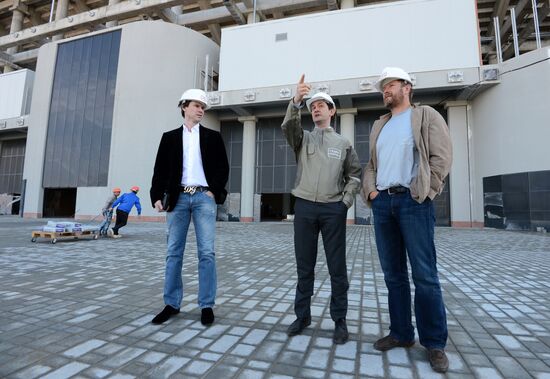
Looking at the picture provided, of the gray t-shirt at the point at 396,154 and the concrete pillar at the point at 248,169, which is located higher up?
the concrete pillar at the point at 248,169

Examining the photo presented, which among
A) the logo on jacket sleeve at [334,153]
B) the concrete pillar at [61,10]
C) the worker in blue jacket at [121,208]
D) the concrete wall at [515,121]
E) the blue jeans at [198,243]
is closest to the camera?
the logo on jacket sleeve at [334,153]

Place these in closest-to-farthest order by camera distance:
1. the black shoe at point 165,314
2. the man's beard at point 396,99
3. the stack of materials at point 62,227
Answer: the man's beard at point 396,99 < the black shoe at point 165,314 < the stack of materials at point 62,227

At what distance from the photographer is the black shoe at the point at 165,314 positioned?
3086 mm

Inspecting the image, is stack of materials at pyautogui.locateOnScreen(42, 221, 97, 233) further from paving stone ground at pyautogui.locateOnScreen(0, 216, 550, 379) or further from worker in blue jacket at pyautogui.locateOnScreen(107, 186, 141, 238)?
paving stone ground at pyautogui.locateOnScreen(0, 216, 550, 379)

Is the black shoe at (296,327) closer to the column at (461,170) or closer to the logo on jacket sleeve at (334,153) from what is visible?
the logo on jacket sleeve at (334,153)

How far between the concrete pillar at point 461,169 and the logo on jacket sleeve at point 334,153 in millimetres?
19859

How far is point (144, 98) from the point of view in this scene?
23578 mm

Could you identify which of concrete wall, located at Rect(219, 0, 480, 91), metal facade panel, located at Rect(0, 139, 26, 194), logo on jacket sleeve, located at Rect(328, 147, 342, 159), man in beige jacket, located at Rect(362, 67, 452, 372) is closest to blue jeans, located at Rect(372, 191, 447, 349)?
man in beige jacket, located at Rect(362, 67, 452, 372)

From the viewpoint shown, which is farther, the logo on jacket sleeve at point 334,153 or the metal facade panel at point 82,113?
the metal facade panel at point 82,113

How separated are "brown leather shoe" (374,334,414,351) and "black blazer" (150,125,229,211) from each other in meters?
1.88

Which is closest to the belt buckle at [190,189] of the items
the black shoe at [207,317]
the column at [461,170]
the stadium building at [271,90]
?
the black shoe at [207,317]

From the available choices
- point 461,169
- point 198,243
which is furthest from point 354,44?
point 198,243

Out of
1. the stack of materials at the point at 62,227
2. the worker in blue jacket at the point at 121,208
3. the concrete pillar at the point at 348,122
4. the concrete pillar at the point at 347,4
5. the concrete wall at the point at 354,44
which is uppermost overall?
the concrete pillar at the point at 347,4

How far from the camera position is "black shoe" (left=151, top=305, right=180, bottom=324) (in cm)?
309
